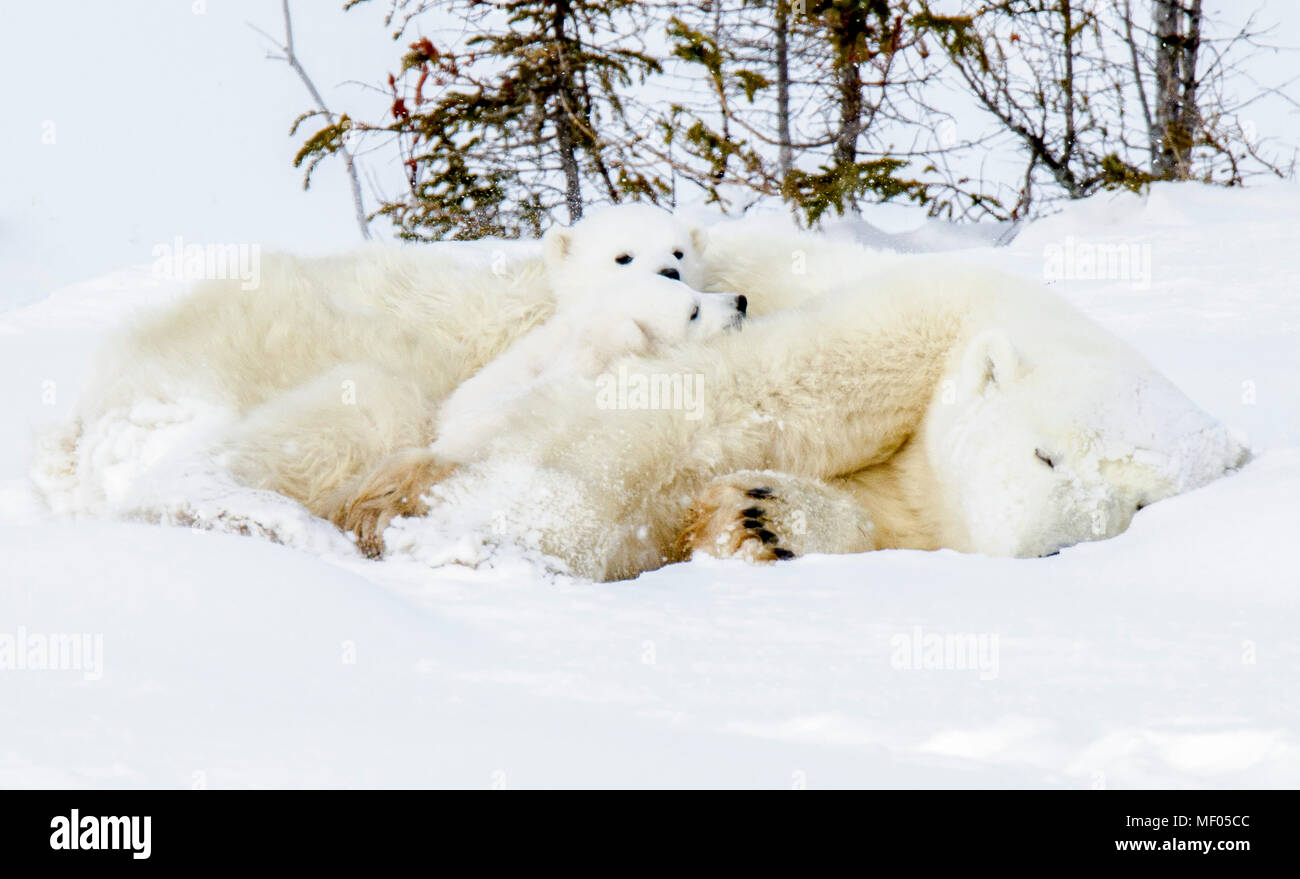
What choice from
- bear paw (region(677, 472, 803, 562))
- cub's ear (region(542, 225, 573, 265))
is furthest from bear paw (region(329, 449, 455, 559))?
cub's ear (region(542, 225, 573, 265))

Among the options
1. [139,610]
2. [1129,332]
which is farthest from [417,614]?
[1129,332]

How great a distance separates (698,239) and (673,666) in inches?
96.5

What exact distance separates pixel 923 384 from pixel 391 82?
569cm

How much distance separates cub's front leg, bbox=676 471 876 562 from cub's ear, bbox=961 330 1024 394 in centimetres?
44

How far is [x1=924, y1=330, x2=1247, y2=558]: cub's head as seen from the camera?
2775mm

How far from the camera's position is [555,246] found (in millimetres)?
4125

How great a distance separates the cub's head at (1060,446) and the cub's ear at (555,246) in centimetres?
156

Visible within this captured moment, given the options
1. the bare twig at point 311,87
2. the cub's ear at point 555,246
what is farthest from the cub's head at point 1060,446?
the bare twig at point 311,87

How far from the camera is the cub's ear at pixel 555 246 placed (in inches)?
162

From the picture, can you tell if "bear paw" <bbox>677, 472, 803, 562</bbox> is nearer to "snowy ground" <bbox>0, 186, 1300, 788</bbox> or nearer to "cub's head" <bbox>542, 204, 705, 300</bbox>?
"snowy ground" <bbox>0, 186, 1300, 788</bbox>

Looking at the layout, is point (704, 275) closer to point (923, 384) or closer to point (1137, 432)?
point (923, 384)

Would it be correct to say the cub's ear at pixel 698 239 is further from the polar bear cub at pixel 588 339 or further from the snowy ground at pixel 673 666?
the snowy ground at pixel 673 666

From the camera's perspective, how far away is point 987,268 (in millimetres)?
3498

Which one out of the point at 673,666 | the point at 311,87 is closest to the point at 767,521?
the point at 673,666
